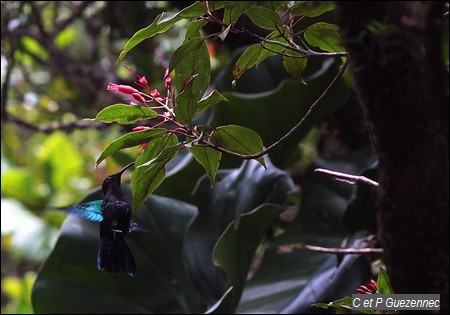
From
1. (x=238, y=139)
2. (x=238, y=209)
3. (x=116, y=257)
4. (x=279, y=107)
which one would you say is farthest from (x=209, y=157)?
(x=279, y=107)

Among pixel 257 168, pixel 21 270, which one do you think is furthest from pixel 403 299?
pixel 21 270

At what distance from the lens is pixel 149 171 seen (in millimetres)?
631

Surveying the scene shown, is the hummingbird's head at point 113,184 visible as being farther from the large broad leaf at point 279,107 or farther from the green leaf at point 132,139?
the large broad leaf at point 279,107

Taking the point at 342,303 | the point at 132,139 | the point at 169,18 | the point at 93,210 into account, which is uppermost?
the point at 169,18

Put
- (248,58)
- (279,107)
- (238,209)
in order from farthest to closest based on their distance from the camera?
1. (279,107)
2. (238,209)
3. (248,58)

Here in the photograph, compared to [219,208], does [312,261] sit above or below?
below

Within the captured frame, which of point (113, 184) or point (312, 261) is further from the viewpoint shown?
point (312, 261)

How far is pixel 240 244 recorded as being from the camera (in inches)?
39.8

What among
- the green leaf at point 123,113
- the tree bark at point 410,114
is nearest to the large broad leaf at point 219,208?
the green leaf at point 123,113

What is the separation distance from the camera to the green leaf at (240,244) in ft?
3.21

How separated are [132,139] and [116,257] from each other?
14cm

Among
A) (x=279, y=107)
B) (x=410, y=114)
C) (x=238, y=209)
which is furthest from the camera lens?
(x=279, y=107)

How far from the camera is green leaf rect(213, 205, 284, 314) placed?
98cm

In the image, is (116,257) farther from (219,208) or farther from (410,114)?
(219,208)
